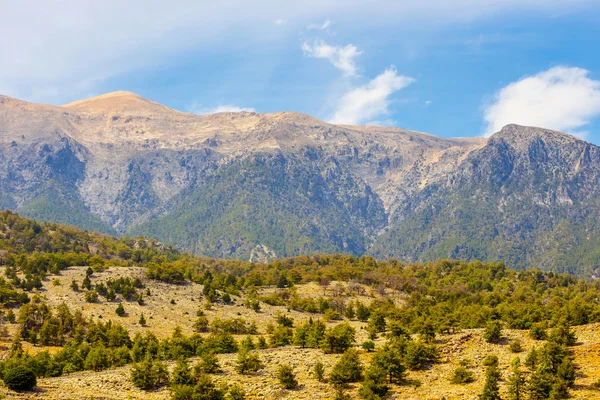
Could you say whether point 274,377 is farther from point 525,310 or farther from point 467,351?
point 525,310

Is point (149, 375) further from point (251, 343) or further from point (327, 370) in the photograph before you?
point (251, 343)

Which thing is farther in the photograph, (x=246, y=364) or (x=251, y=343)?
(x=251, y=343)

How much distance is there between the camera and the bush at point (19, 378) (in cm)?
6103

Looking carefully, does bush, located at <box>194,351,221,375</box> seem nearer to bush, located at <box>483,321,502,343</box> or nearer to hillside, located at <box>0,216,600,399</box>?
hillside, located at <box>0,216,600,399</box>

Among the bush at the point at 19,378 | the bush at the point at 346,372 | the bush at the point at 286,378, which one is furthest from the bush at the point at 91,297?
the bush at the point at 346,372

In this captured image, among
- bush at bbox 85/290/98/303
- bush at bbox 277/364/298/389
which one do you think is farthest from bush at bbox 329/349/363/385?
bush at bbox 85/290/98/303

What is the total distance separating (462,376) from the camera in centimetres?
6519

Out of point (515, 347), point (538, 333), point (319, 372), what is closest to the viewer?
point (319, 372)

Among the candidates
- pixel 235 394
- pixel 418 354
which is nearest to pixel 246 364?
pixel 235 394

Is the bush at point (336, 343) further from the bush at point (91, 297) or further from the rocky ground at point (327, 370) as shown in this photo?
the bush at point (91, 297)

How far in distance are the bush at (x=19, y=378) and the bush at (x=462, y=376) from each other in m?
48.8

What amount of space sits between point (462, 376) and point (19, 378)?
50.6m

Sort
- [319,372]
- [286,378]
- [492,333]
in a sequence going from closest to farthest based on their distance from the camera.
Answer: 1. [286,378]
2. [319,372]
3. [492,333]

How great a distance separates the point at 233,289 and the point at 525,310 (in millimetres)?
99086
